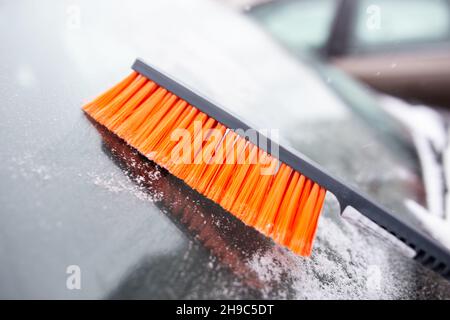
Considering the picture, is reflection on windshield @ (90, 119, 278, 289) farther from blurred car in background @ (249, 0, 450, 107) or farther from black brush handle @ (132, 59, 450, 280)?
blurred car in background @ (249, 0, 450, 107)

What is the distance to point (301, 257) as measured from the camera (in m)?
0.86

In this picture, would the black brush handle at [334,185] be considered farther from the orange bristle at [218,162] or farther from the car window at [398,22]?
the car window at [398,22]

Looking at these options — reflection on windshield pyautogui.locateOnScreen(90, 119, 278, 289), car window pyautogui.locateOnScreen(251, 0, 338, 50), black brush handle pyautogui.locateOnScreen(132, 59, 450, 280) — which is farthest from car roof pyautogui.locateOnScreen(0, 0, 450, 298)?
car window pyautogui.locateOnScreen(251, 0, 338, 50)

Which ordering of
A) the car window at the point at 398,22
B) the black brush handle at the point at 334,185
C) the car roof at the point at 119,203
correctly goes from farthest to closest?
the car window at the point at 398,22, the black brush handle at the point at 334,185, the car roof at the point at 119,203

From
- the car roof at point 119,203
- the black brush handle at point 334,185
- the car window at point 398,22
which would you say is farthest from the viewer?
the car window at point 398,22

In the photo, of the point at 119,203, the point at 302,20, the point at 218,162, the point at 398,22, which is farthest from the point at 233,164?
the point at 398,22

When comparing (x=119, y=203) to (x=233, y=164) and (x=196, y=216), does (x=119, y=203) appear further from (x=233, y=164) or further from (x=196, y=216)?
(x=233, y=164)

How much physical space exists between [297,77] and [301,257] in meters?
0.97

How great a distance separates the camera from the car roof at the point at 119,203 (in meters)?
0.67

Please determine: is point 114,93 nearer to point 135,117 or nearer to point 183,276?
point 135,117

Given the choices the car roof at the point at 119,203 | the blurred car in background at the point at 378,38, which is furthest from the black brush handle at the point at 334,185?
the blurred car in background at the point at 378,38

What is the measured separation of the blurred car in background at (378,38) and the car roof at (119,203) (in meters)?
0.80

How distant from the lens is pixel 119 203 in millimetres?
786

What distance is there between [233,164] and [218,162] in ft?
0.12
